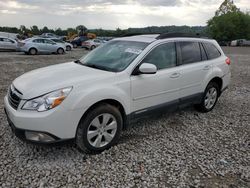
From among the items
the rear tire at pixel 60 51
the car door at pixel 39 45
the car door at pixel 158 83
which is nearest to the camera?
the car door at pixel 158 83

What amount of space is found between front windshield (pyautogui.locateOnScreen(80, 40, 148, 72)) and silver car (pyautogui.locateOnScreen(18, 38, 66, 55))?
14.9 m

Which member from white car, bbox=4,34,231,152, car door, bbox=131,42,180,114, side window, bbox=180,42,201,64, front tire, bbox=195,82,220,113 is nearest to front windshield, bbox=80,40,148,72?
white car, bbox=4,34,231,152

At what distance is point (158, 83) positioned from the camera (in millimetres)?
3852

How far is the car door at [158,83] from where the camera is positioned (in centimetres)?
363

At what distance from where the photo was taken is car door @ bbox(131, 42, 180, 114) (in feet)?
11.9

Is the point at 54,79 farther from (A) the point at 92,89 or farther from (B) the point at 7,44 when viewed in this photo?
(B) the point at 7,44

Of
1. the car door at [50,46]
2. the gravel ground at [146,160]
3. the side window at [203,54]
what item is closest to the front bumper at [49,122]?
the gravel ground at [146,160]

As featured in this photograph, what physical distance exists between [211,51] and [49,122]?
3.80 metres

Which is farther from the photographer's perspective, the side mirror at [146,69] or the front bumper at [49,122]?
the side mirror at [146,69]

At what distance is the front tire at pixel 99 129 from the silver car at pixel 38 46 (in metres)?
16.1

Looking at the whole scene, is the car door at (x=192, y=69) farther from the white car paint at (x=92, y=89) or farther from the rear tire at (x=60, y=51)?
the rear tire at (x=60, y=51)

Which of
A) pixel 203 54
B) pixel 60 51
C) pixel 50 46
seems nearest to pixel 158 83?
pixel 203 54

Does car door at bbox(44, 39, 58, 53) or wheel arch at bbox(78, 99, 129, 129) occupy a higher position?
car door at bbox(44, 39, 58, 53)

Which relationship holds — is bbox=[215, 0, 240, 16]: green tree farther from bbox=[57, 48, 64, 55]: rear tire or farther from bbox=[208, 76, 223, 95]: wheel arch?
bbox=[208, 76, 223, 95]: wheel arch
